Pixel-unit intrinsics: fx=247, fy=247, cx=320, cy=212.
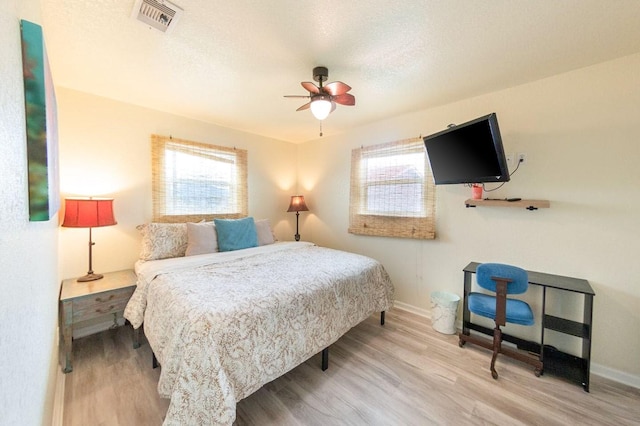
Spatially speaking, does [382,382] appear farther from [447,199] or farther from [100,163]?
[100,163]

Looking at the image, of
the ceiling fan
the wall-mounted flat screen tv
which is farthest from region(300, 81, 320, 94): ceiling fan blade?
the wall-mounted flat screen tv

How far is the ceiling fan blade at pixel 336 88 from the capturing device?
1.84 metres

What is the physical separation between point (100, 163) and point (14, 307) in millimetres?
2493

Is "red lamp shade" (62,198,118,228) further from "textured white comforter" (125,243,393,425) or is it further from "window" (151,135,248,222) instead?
"window" (151,135,248,222)

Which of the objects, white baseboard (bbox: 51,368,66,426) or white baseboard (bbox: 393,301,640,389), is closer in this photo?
white baseboard (bbox: 51,368,66,426)

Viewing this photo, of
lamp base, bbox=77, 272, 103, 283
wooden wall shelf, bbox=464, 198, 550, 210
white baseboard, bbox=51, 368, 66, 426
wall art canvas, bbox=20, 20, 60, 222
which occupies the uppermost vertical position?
wall art canvas, bbox=20, 20, 60, 222

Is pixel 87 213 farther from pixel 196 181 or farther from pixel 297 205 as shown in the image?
pixel 297 205

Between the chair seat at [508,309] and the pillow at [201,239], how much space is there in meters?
2.68

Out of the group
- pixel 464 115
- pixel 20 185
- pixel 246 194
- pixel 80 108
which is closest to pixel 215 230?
pixel 246 194

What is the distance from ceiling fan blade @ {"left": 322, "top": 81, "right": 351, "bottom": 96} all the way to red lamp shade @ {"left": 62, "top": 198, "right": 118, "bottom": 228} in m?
2.24

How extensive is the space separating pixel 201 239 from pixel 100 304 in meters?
0.98

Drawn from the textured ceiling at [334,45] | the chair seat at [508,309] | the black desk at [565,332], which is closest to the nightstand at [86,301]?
the textured ceiling at [334,45]

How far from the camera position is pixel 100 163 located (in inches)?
99.9

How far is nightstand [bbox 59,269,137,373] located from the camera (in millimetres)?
1949
